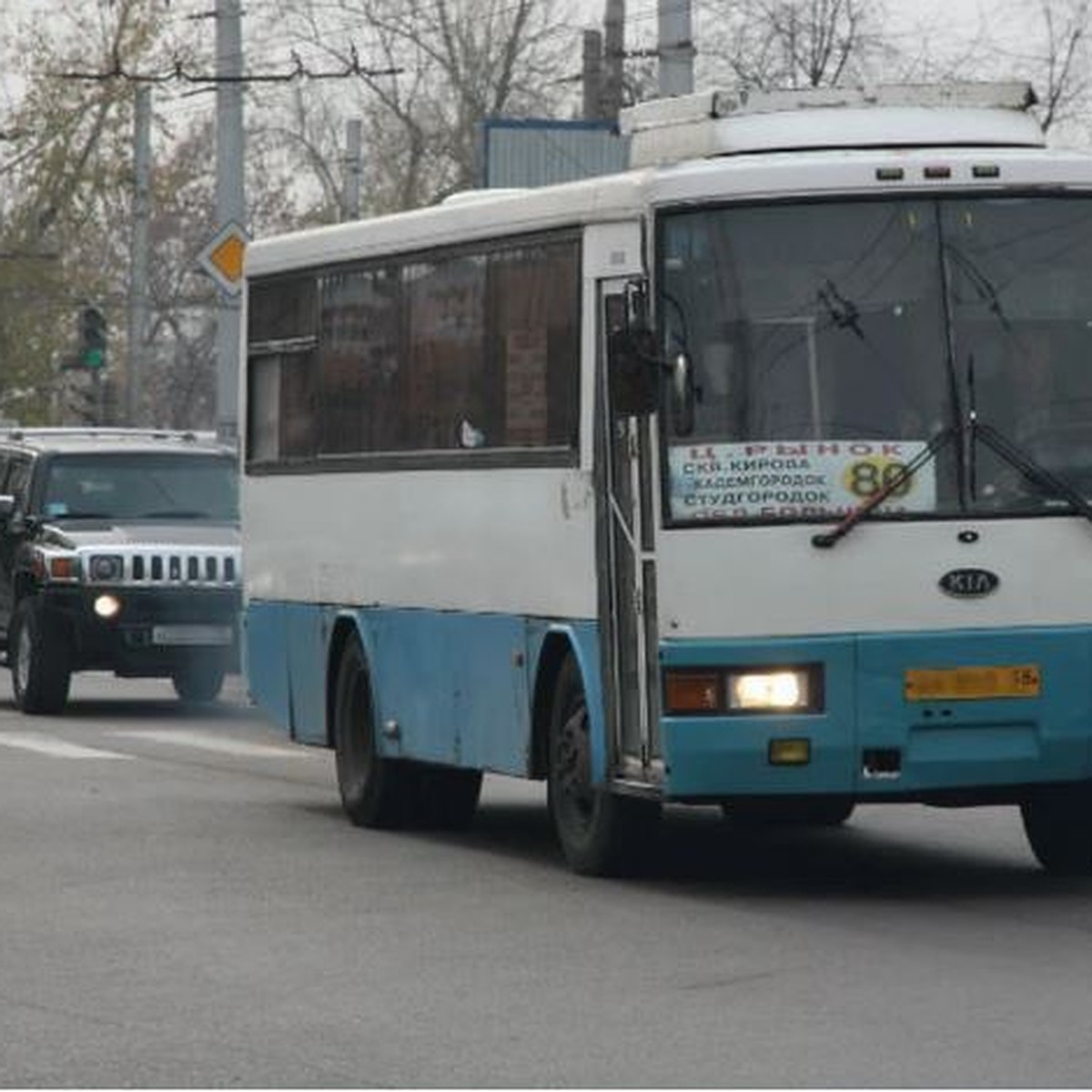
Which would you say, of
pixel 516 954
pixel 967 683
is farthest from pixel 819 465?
pixel 516 954

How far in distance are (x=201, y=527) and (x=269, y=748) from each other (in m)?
4.21

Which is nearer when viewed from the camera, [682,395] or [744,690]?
[744,690]

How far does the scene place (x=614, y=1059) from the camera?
10.7 meters

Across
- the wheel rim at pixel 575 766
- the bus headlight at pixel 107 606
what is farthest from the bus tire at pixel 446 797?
the bus headlight at pixel 107 606

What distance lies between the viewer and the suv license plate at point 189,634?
2838 centimetres

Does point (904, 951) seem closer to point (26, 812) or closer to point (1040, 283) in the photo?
point (1040, 283)

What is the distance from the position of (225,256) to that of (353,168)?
105ft

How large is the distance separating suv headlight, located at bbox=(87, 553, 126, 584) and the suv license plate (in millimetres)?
438

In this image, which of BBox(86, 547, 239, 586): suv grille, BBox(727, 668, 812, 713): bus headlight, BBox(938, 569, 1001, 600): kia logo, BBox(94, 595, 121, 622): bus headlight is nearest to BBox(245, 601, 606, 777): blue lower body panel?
BBox(727, 668, 812, 713): bus headlight

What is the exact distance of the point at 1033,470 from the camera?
15.0m

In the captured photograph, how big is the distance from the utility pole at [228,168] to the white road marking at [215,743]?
1115cm

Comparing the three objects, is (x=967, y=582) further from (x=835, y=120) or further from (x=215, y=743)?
(x=215, y=743)

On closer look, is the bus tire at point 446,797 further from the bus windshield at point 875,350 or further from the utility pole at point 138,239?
the utility pole at point 138,239

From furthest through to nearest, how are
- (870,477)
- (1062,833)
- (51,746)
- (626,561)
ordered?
(51,746), (1062,833), (626,561), (870,477)
